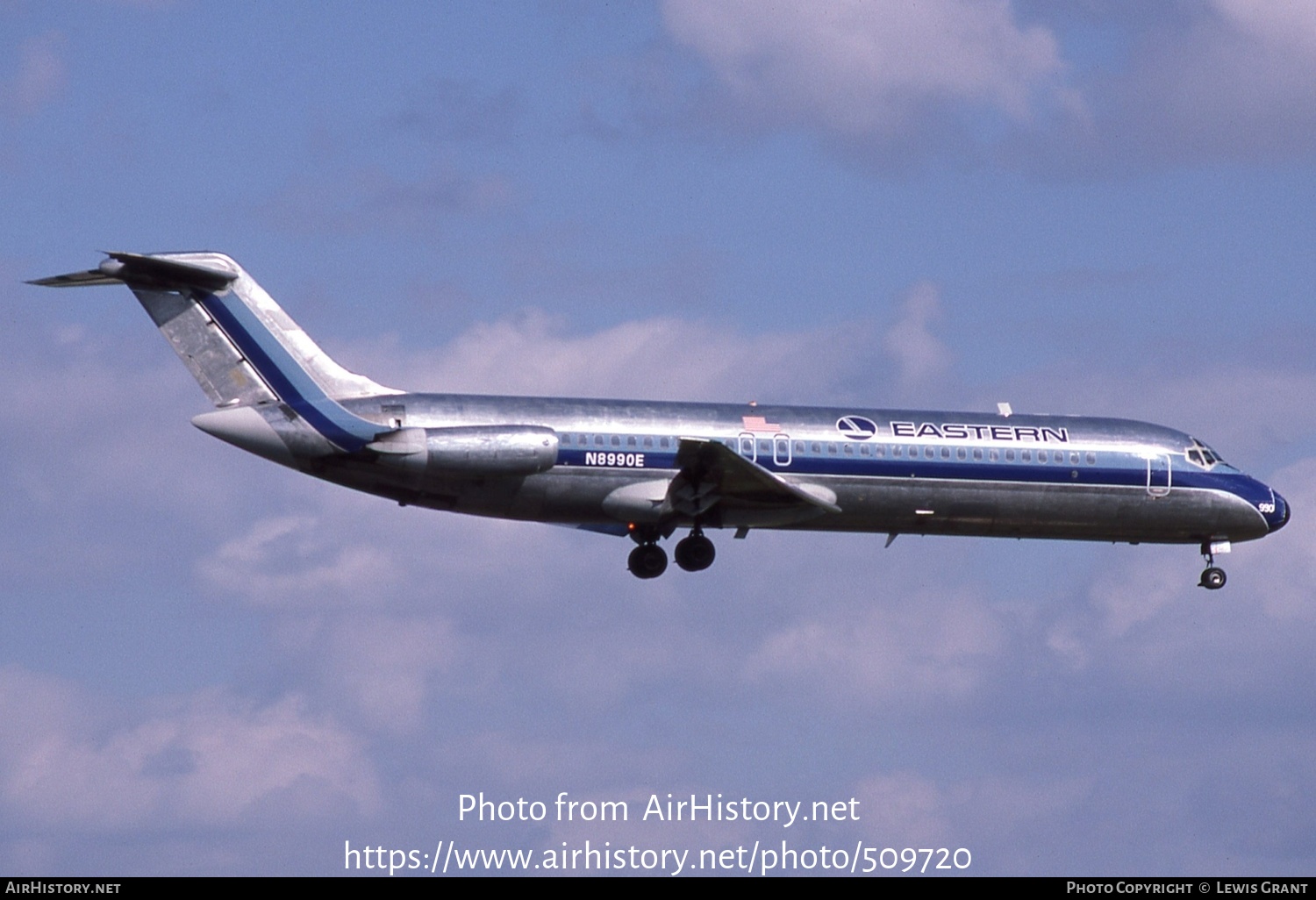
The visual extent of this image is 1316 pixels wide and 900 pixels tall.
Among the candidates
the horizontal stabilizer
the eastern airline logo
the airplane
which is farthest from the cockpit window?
the horizontal stabilizer

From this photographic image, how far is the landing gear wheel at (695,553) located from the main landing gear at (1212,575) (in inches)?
449

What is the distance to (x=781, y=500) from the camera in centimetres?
4578

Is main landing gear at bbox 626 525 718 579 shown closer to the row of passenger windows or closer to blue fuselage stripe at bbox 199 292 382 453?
the row of passenger windows

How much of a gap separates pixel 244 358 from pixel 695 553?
9.92 meters

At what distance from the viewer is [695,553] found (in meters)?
46.4

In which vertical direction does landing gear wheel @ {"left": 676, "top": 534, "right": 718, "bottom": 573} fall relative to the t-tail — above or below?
below

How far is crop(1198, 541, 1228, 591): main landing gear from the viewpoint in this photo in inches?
1965

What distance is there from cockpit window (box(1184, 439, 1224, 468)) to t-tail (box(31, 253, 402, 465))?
→ 17622 millimetres

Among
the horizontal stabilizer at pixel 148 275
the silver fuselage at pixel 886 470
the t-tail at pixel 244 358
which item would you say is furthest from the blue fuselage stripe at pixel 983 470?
the horizontal stabilizer at pixel 148 275

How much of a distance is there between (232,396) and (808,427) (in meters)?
11.7

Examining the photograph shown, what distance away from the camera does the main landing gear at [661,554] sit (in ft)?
152

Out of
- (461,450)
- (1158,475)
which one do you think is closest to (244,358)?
(461,450)

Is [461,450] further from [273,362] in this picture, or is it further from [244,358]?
[244,358]

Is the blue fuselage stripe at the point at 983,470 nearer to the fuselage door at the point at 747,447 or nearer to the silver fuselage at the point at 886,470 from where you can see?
the silver fuselage at the point at 886,470
